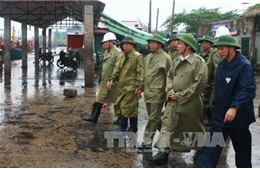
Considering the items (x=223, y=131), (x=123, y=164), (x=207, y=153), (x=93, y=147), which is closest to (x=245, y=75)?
(x=223, y=131)

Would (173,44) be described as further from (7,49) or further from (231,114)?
(7,49)

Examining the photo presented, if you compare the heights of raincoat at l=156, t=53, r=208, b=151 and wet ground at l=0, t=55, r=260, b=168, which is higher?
raincoat at l=156, t=53, r=208, b=151

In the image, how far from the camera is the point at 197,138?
4047mm

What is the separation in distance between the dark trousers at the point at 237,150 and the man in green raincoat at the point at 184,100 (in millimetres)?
417

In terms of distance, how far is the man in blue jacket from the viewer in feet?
10.6

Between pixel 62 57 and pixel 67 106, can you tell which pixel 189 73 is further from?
pixel 62 57

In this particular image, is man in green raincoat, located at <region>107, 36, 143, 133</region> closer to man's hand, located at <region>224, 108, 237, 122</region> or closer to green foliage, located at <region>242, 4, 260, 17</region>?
man's hand, located at <region>224, 108, 237, 122</region>

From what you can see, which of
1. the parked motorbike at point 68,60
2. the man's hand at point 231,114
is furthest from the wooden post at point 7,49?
the man's hand at point 231,114

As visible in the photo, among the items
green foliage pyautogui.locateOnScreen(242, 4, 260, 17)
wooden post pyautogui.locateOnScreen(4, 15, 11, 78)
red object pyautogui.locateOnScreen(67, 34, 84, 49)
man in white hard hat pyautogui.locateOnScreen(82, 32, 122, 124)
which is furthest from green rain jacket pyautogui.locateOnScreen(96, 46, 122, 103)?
red object pyautogui.locateOnScreen(67, 34, 84, 49)

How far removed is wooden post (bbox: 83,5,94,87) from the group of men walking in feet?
18.8

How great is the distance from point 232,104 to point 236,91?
6.8 inches

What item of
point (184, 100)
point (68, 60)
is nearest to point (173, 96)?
point (184, 100)

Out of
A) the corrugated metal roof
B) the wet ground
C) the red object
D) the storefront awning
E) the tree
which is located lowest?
the wet ground

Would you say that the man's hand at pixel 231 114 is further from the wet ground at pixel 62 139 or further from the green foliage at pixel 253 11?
the green foliage at pixel 253 11
